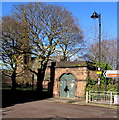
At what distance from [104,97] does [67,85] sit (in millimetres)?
5585

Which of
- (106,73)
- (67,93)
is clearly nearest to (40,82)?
(67,93)

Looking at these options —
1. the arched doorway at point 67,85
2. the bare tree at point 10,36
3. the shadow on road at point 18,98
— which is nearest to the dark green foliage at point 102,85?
the arched doorway at point 67,85

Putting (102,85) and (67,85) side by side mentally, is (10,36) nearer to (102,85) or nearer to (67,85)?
(67,85)

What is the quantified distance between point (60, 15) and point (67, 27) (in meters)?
1.74

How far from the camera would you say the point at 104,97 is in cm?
1588

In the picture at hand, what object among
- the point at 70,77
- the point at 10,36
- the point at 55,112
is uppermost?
the point at 10,36

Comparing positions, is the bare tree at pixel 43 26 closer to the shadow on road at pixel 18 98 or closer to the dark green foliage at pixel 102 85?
the shadow on road at pixel 18 98

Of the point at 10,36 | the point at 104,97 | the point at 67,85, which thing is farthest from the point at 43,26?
the point at 104,97

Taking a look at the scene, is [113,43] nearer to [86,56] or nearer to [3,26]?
[86,56]

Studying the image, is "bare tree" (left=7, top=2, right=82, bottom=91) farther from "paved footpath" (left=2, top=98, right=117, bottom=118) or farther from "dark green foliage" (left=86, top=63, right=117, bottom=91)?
"paved footpath" (left=2, top=98, right=117, bottom=118)

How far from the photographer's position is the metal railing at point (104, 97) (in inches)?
592

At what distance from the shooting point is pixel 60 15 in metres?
23.3

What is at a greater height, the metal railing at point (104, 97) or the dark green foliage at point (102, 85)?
the dark green foliage at point (102, 85)

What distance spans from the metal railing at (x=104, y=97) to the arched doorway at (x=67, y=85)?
3.54 metres
